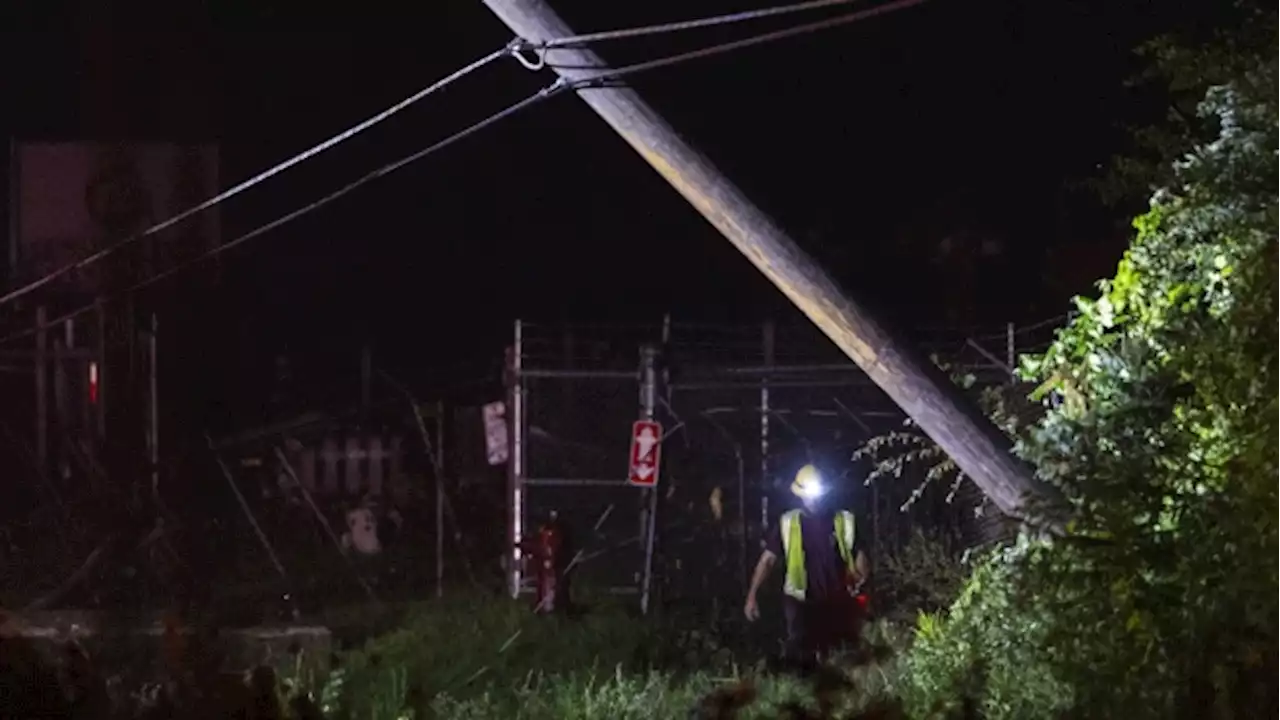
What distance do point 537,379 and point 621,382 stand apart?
74 centimetres

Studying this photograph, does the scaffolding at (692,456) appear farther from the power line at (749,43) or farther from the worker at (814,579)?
the power line at (749,43)

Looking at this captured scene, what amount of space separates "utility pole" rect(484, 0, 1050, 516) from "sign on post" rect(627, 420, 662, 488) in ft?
21.3

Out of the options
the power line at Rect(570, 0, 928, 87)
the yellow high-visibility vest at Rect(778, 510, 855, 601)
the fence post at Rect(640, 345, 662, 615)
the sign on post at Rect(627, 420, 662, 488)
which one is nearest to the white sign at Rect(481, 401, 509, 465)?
the fence post at Rect(640, 345, 662, 615)

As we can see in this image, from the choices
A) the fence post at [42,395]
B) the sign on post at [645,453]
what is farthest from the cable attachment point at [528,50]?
the fence post at [42,395]

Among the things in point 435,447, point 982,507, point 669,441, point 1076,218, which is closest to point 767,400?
point 669,441

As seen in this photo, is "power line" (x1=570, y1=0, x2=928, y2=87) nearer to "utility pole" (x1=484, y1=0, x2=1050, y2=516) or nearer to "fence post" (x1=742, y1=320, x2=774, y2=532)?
"utility pole" (x1=484, y1=0, x2=1050, y2=516)

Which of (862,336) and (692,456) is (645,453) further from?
(862,336)

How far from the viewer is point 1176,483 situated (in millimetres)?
5504

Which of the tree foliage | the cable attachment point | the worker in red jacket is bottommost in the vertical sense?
the worker in red jacket

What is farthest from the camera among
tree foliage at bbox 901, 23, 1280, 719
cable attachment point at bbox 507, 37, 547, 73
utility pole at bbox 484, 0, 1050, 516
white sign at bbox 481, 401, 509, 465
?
white sign at bbox 481, 401, 509, 465

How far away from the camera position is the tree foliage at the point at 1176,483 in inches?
208

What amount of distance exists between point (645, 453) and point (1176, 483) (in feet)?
22.6

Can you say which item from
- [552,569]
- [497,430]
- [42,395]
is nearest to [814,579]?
[552,569]

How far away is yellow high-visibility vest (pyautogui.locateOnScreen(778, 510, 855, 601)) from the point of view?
10.0 metres
